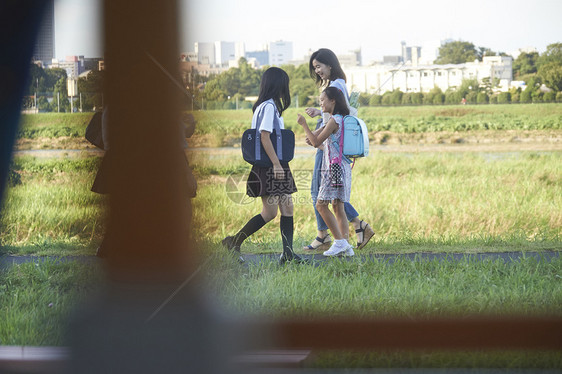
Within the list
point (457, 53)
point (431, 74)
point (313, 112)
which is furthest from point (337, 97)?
point (457, 53)

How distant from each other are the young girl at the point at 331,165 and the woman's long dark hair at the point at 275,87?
0.38m

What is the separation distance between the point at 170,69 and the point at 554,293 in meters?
2.58

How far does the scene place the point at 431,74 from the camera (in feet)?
20.1

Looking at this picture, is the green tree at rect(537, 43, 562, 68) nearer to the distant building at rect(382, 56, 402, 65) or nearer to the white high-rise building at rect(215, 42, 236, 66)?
the distant building at rect(382, 56, 402, 65)

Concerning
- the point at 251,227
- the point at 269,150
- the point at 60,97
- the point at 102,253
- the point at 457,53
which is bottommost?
the point at 102,253

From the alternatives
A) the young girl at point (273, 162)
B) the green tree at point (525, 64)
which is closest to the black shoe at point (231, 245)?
the young girl at point (273, 162)

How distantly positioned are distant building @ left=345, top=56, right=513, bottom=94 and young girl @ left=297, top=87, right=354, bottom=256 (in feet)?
2.11

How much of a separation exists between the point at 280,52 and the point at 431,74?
152cm

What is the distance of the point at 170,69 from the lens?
4441mm

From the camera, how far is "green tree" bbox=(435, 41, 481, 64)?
654 cm

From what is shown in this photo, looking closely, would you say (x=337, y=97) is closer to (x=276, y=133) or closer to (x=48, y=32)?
(x=276, y=133)

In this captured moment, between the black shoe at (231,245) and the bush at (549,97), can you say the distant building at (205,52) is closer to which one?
the black shoe at (231,245)

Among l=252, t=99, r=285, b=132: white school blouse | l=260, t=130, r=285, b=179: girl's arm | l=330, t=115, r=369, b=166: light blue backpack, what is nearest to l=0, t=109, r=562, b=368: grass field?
l=260, t=130, r=285, b=179: girl's arm

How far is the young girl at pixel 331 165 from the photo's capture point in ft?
15.2
